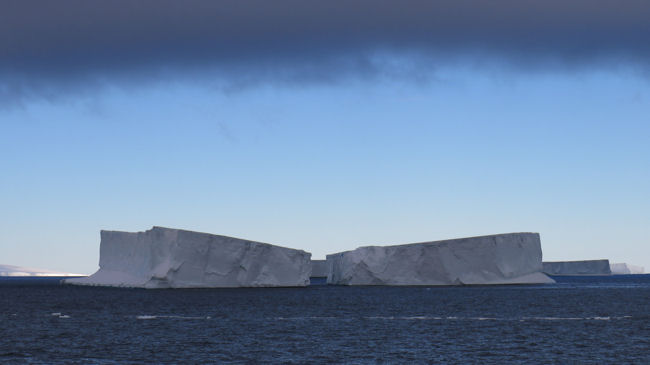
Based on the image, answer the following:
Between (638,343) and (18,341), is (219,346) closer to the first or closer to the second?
(18,341)

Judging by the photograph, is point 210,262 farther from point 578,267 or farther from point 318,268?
point 578,267

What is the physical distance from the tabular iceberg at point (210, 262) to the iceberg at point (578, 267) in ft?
213

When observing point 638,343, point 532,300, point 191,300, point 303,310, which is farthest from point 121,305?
point 638,343

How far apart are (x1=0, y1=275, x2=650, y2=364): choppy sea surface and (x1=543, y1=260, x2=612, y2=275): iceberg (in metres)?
69.6

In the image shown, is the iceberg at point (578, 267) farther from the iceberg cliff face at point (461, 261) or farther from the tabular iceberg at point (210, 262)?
the tabular iceberg at point (210, 262)

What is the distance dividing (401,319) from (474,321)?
255 cm

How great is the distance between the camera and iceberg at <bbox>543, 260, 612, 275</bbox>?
344 feet

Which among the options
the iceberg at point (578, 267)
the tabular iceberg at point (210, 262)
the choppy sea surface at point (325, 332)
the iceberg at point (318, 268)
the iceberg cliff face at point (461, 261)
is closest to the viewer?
the choppy sea surface at point (325, 332)

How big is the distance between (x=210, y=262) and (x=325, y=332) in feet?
69.2

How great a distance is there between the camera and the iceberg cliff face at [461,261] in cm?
4938

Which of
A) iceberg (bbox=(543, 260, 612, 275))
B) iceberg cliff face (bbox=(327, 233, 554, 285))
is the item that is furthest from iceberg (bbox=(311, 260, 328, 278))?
iceberg cliff face (bbox=(327, 233, 554, 285))

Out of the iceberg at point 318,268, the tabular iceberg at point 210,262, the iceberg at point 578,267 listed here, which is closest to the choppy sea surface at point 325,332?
the tabular iceberg at point 210,262

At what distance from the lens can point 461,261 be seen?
49625 millimetres

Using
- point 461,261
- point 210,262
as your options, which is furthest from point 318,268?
point 210,262
